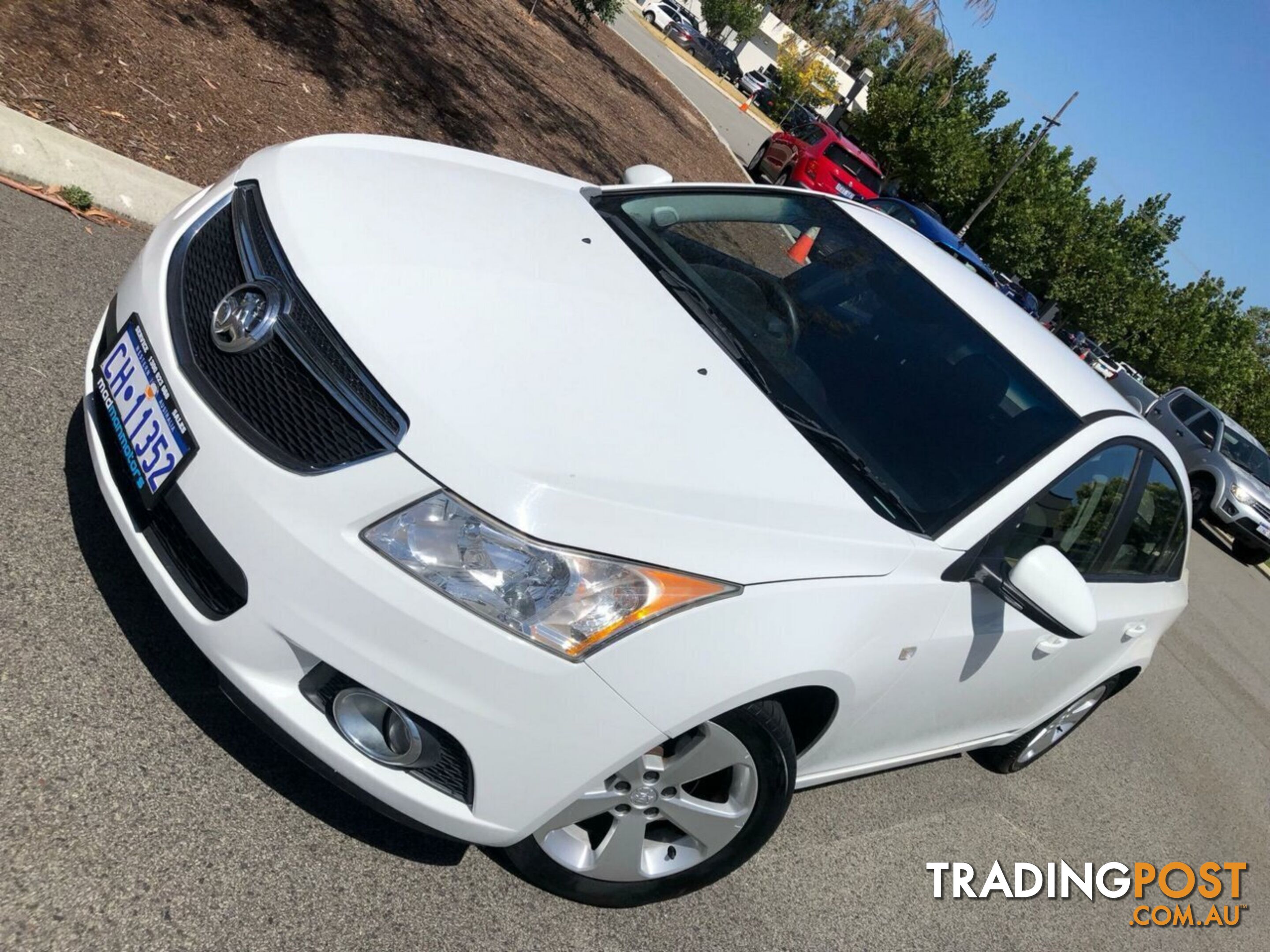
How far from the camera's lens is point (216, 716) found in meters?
2.65

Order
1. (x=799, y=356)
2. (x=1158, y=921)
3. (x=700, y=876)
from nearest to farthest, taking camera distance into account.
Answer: (x=700, y=876)
(x=799, y=356)
(x=1158, y=921)

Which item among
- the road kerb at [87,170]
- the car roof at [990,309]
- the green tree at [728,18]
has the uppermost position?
the green tree at [728,18]

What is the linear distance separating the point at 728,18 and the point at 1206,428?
59.9m

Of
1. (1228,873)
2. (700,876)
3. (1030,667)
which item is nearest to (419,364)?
(700,876)

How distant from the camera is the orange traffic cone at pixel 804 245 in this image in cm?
395

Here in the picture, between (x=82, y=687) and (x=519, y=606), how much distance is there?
1.25 meters

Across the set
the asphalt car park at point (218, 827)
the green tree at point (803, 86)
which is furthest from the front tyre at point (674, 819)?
the green tree at point (803, 86)

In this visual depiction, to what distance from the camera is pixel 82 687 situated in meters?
2.52

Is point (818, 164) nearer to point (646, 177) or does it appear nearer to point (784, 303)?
point (646, 177)

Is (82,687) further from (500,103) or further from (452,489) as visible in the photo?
(500,103)

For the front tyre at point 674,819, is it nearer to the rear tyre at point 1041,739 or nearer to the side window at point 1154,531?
the side window at point 1154,531

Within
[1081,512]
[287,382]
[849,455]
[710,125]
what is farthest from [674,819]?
[710,125]

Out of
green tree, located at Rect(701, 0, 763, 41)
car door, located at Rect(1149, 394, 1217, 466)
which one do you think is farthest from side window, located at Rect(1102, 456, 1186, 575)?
green tree, located at Rect(701, 0, 763, 41)

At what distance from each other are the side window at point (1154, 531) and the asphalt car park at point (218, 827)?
1.21 meters
